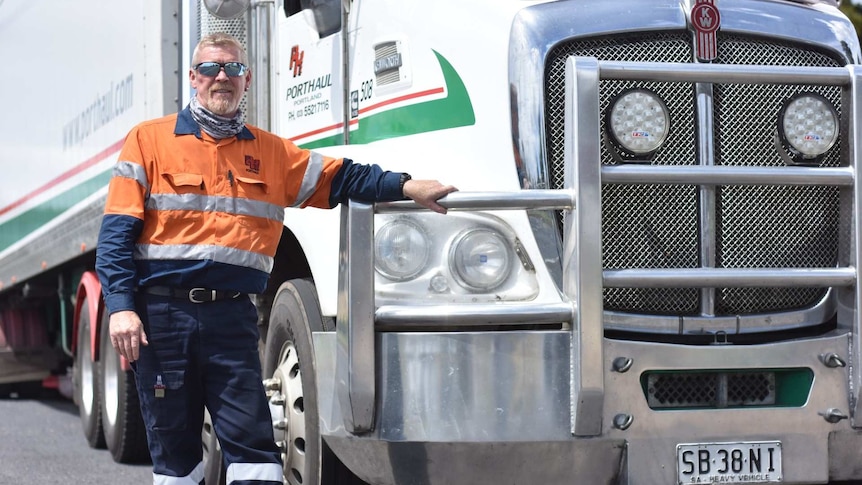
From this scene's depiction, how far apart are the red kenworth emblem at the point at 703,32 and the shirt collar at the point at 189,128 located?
5.07 feet

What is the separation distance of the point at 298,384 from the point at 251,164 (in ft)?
3.01

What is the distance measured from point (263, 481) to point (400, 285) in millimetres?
852

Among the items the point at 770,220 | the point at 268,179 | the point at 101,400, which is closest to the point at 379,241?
the point at 268,179

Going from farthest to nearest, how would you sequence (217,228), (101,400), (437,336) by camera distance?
(101,400), (217,228), (437,336)

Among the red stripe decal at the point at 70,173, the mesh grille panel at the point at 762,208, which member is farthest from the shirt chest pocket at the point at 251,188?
the red stripe decal at the point at 70,173

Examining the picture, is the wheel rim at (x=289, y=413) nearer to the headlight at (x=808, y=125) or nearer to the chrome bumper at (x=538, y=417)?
the chrome bumper at (x=538, y=417)

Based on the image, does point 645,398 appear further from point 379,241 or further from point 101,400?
point 101,400

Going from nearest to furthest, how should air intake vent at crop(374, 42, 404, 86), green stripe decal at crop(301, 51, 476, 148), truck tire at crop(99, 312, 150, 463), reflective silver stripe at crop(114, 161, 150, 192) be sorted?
reflective silver stripe at crop(114, 161, 150, 192) → green stripe decal at crop(301, 51, 476, 148) → air intake vent at crop(374, 42, 404, 86) → truck tire at crop(99, 312, 150, 463)

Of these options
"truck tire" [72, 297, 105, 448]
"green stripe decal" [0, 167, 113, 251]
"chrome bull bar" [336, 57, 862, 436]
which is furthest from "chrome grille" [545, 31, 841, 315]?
"truck tire" [72, 297, 105, 448]

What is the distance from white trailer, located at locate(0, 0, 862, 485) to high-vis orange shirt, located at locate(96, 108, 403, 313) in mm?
280

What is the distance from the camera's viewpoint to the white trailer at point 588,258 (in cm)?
407

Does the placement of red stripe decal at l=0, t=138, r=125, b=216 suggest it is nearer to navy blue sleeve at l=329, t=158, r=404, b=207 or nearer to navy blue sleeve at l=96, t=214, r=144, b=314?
navy blue sleeve at l=96, t=214, r=144, b=314

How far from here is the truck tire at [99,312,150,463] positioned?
761 centimetres

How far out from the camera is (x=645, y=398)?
13.5 feet
